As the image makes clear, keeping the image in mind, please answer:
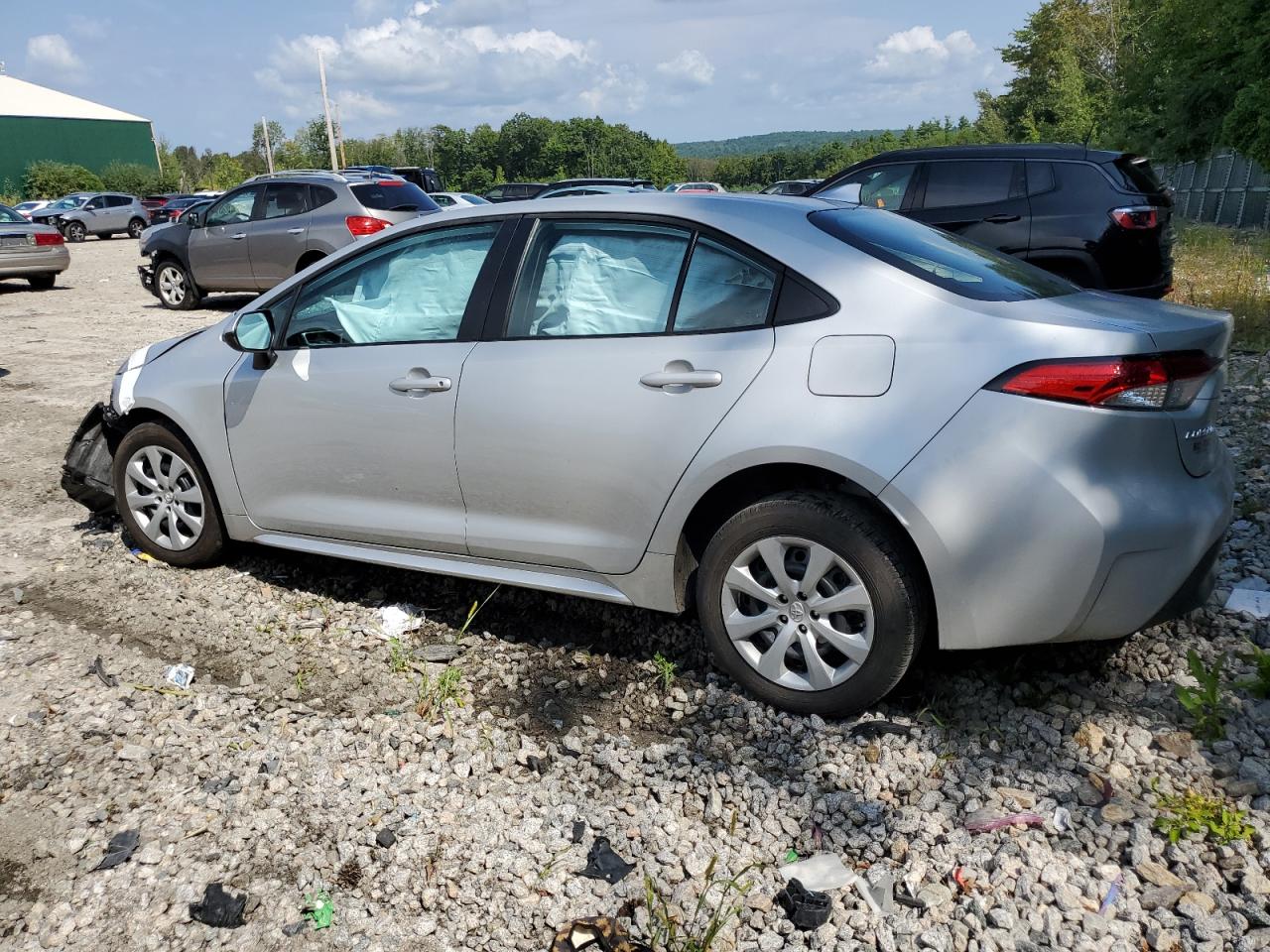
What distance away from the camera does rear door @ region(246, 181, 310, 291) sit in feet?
44.7

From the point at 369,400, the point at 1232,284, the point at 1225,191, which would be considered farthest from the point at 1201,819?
the point at 1225,191

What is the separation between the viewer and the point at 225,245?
14336mm

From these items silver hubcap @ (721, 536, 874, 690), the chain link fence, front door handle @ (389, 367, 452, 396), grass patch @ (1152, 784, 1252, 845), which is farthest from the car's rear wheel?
the chain link fence

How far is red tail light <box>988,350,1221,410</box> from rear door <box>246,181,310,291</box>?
12279 mm

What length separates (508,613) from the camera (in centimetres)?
439

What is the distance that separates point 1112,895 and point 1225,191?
35.9 meters

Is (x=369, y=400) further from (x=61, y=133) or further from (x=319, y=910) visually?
(x=61, y=133)

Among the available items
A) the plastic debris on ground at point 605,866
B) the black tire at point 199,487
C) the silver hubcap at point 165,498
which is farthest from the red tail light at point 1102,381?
the silver hubcap at point 165,498

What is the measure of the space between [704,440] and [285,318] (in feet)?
6.88

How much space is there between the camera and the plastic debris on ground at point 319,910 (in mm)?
2625

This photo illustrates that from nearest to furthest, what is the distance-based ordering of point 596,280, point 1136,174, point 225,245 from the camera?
point 596,280
point 1136,174
point 225,245

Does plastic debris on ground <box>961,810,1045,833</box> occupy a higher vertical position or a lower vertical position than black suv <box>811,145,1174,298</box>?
lower

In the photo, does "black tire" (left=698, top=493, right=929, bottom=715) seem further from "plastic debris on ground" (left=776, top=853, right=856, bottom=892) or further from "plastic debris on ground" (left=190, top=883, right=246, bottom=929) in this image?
"plastic debris on ground" (left=190, top=883, right=246, bottom=929)

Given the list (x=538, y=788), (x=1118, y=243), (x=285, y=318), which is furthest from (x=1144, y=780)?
(x=1118, y=243)
